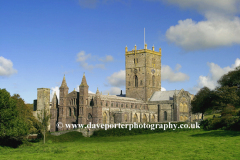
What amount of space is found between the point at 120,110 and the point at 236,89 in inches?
1108

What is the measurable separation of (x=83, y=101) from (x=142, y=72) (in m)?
28.9

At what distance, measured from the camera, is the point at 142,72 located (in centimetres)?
9594

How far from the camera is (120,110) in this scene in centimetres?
7975

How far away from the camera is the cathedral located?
73188 millimetres

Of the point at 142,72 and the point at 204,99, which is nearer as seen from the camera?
the point at 204,99

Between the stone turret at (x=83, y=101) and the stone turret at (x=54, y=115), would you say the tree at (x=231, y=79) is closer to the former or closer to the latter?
the stone turret at (x=83, y=101)

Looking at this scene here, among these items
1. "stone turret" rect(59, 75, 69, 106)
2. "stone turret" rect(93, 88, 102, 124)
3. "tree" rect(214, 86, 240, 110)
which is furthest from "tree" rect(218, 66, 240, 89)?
"stone turret" rect(59, 75, 69, 106)

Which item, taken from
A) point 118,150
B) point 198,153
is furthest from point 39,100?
point 198,153

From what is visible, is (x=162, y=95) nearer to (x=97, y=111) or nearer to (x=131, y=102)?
(x=131, y=102)

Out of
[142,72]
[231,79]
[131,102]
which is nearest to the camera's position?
[231,79]

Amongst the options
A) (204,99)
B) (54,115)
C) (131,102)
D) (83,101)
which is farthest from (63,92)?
(204,99)

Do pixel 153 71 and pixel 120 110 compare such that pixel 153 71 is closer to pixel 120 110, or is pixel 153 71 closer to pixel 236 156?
pixel 120 110

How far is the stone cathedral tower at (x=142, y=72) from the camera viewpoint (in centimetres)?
9562

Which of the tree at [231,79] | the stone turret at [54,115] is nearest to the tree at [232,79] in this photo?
the tree at [231,79]
